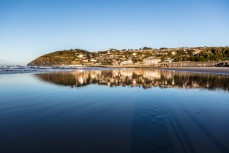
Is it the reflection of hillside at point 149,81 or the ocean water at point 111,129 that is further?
the reflection of hillside at point 149,81

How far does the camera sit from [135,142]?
6.62 meters

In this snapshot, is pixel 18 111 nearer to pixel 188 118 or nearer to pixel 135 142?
pixel 135 142

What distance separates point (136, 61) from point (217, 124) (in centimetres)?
15397

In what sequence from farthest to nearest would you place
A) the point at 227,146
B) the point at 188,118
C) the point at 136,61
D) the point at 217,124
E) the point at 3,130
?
the point at 136,61, the point at 188,118, the point at 217,124, the point at 3,130, the point at 227,146

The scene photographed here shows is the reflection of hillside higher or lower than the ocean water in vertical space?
lower

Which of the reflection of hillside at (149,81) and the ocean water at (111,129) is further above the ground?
the ocean water at (111,129)

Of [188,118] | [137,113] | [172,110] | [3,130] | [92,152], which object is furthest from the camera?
[172,110]

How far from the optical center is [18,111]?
10.7m

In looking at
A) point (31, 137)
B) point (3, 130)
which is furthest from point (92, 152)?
point (3, 130)

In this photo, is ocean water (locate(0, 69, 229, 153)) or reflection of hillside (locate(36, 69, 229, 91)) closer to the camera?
ocean water (locate(0, 69, 229, 153))

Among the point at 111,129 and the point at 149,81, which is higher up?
the point at 111,129

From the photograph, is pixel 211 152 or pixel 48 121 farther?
pixel 48 121

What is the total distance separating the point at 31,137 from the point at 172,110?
6873mm

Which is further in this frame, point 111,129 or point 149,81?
point 149,81
